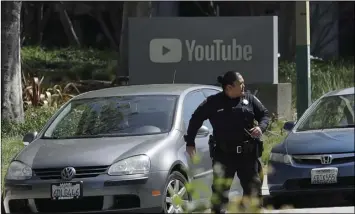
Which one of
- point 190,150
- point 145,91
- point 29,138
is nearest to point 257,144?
point 190,150

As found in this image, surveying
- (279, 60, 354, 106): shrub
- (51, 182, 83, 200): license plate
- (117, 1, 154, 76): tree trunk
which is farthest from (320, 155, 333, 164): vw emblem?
(117, 1, 154, 76): tree trunk

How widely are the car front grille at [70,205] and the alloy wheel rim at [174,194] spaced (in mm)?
661

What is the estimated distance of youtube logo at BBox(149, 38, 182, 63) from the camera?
15.0 meters

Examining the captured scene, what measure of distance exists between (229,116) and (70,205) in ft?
5.91

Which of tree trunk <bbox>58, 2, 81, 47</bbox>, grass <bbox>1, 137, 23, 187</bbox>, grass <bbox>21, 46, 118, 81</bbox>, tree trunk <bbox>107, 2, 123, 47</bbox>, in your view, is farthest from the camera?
tree trunk <bbox>107, 2, 123, 47</bbox>

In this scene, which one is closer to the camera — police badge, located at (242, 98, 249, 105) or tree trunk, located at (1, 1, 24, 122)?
police badge, located at (242, 98, 249, 105)

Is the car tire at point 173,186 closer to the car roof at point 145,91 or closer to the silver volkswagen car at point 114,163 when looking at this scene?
the silver volkswagen car at point 114,163

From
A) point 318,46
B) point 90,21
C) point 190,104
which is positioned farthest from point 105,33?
point 190,104

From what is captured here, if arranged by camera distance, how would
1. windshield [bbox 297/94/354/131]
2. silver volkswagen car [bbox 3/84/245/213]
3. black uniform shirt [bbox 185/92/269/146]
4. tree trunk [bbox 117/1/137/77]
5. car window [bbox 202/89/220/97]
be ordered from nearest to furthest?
black uniform shirt [bbox 185/92/269/146]
silver volkswagen car [bbox 3/84/245/213]
windshield [bbox 297/94/354/131]
car window [bbox 202/89/220/97]
tree trunk [bbox 117/1/137/77]

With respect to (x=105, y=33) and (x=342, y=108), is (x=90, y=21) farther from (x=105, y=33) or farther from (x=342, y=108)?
(x=342, y=108)

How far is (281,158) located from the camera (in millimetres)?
9172

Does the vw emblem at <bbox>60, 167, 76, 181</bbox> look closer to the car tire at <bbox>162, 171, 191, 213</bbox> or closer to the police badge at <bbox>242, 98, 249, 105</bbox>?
the car tire at <bbox>162, 171, 191, 213</bbox>

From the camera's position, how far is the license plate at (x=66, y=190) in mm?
8016

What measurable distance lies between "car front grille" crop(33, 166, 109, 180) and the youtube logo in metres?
6.97
